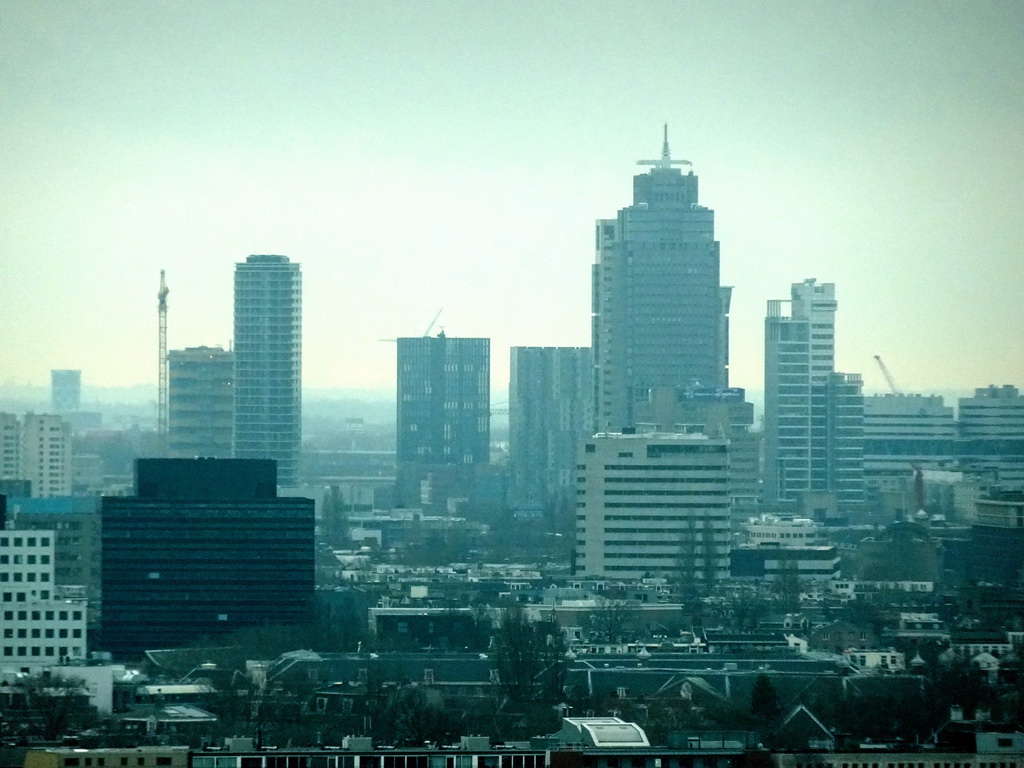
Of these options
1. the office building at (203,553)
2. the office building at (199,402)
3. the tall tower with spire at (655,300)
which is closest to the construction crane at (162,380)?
the office building at (199,402)

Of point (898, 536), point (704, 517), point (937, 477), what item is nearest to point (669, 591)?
point (704, 517)

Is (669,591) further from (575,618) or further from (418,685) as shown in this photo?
(418,685)

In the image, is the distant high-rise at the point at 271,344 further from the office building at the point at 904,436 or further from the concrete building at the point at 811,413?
the office building at the point at 904,436

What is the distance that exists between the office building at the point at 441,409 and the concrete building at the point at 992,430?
22.2 meters

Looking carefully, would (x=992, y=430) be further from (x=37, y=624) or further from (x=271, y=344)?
(x=37, y=624)

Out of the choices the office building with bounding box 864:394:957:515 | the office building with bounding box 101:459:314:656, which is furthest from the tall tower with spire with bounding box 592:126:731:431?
the office building with bounding box 101:459:314:656

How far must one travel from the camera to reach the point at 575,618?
255ft

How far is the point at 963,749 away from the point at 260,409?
86.3 m

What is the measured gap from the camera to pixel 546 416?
144m

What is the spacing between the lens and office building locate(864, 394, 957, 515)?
A: 13212cm

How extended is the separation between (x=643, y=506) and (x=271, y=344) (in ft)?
128

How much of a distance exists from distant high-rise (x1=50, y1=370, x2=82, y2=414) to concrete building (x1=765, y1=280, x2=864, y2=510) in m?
27.9

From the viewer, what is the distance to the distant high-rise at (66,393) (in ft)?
433

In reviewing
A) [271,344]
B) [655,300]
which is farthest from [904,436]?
[271,344]
